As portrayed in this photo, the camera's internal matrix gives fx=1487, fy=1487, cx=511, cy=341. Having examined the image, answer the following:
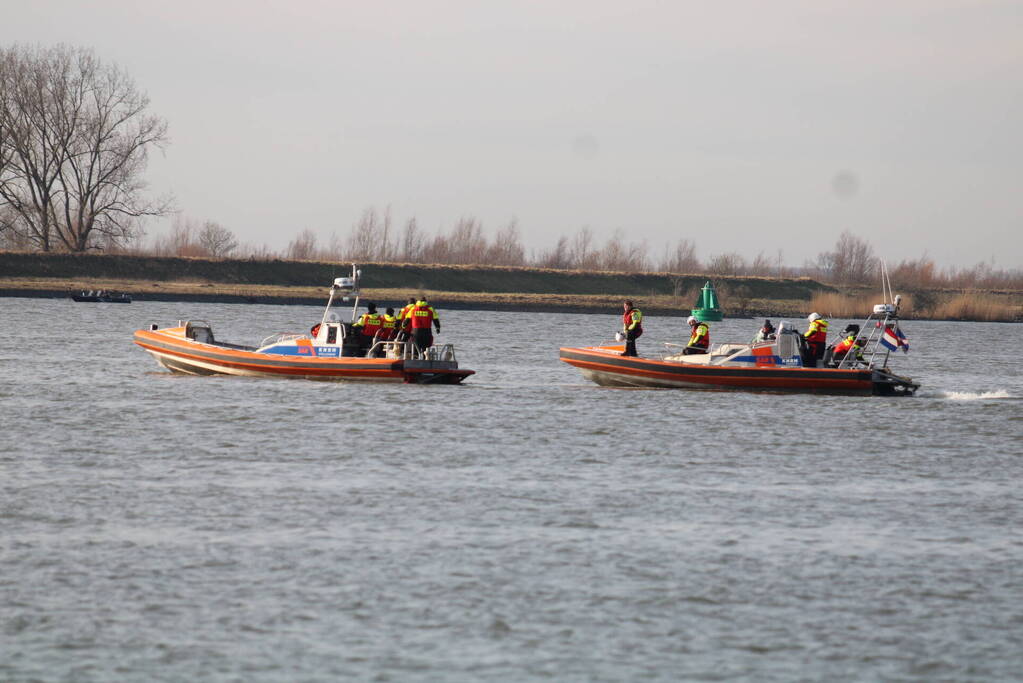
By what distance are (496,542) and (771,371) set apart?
15891 millimetres

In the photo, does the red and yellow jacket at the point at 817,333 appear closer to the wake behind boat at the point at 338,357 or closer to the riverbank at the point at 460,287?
the wake behind boat at the point at 338,357

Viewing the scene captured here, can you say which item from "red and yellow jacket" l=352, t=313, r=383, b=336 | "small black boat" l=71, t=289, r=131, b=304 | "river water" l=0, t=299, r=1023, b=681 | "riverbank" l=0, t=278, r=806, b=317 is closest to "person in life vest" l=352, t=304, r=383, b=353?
"red and yellow jacket" l=352, t=313, r=383, b=336

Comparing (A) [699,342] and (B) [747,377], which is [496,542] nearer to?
(B) [747,377]

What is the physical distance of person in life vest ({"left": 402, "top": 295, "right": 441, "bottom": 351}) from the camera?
27281 millimetres

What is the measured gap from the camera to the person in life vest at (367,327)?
27906 millimetres

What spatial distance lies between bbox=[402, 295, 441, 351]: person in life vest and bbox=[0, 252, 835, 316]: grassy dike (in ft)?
198

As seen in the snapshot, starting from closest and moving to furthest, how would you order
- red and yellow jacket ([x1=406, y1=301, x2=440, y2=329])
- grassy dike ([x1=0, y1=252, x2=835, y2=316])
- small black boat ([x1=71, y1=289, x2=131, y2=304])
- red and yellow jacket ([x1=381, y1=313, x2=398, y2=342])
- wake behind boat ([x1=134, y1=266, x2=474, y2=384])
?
red and yellow jacket ([x1=406, y1=301, x2=440, y2=329])
wake behind boat ([x1=134, y1=266, x2=474, y2=384])
red and yellow jacket ([x1=381, y1=313, x2=398, y2=342])
small black boat ([x1=71, y1=289, x2=131, y2=304])
grassy dike ([x1=0, y1=252, x2=835, y2=316])

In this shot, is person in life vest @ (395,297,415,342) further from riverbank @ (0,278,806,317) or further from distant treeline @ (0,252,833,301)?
distant treeline @ (0,252,833,301)

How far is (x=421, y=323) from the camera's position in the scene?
27.3m

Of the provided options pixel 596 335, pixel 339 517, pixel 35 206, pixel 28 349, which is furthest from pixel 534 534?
pixel 35 206

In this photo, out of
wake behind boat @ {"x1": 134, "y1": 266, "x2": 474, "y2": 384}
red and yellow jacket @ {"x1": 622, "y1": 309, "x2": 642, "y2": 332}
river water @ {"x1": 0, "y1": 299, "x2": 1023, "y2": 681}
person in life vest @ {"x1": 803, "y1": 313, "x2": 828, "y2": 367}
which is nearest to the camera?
river water @ {"x1": 0, "y1": 299, "x2": 1023, "y2": 681}

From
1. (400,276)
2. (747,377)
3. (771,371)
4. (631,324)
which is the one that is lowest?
(747,377)

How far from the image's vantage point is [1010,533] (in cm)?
1438

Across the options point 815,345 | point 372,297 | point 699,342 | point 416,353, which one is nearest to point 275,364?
point 416,353
